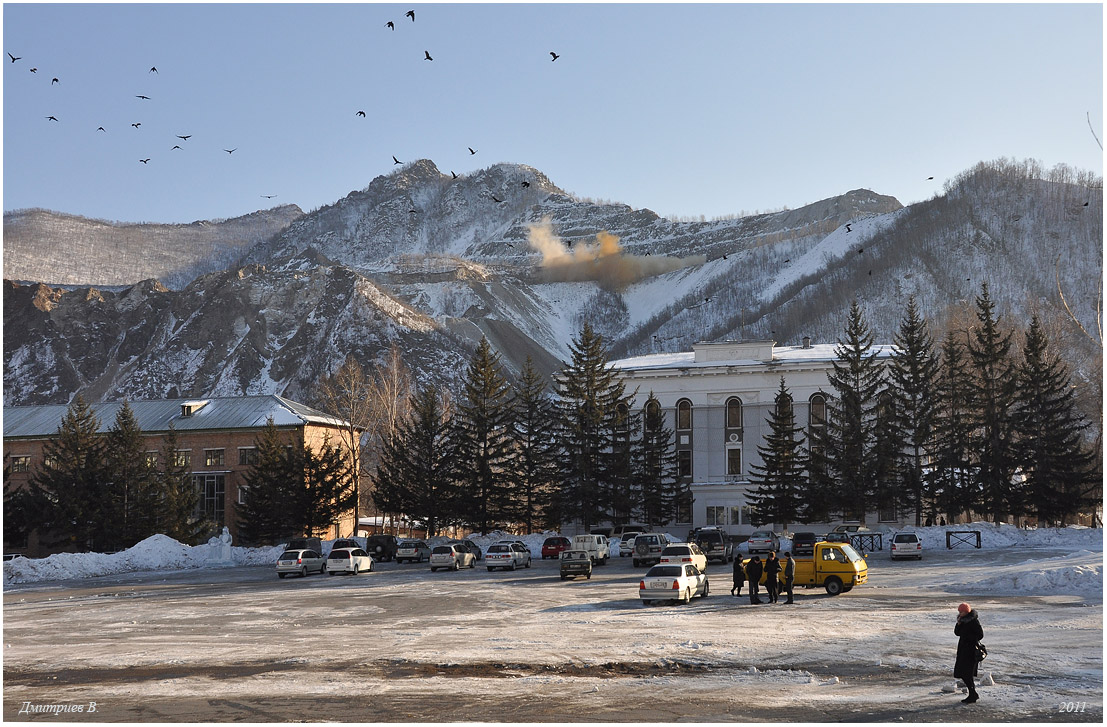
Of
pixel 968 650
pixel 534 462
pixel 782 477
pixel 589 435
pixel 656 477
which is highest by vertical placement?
pixel 589 435

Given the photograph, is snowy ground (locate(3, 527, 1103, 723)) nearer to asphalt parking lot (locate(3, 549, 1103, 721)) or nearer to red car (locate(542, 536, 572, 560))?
asphalt parking lot (locate(3, 549, 1103, 721))

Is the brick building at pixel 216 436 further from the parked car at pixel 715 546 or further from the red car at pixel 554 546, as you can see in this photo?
the parked car at pixel 715 546

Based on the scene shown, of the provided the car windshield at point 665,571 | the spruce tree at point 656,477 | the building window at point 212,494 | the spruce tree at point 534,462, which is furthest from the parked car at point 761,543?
the building window at point 212,494

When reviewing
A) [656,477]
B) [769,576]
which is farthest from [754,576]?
Answer: [656,477]

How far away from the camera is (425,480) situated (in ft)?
222

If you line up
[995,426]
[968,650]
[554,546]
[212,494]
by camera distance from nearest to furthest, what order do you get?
[968,650], [554,546], [995,426], [212,494]

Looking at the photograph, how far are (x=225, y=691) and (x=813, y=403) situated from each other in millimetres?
61231

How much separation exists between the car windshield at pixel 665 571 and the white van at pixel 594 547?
1812cm

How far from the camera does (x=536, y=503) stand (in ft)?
226

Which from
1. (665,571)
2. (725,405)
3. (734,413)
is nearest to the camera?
(665,571)

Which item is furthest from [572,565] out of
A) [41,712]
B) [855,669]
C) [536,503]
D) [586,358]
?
[586,358]

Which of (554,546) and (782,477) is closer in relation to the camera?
(554,546)

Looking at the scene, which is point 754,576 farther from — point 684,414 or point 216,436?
point 216,436

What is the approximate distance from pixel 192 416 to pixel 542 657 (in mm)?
64820
